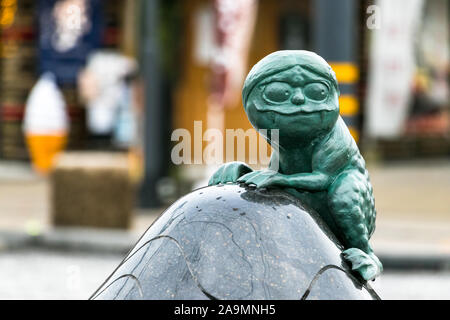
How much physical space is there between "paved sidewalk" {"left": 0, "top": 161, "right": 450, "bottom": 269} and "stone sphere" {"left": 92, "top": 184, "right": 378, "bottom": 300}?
5.76 metres

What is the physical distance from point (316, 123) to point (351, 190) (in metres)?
0.25

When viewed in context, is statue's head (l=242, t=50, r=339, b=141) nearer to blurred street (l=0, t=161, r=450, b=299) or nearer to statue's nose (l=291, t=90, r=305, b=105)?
statue's nose (l=291, t=90, r=305, b=105)

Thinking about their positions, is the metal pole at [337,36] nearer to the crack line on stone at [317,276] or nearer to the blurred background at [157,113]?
the blurred background at [157,113]

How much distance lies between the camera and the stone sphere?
226 cm

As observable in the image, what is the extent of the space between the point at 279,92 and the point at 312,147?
0.24m

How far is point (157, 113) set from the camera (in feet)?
37.1

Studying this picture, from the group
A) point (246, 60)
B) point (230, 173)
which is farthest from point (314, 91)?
point (246, 60)

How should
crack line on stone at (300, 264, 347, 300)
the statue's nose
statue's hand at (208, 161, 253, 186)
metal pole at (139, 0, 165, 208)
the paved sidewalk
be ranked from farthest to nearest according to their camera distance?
1. metal pole at (139, 0, 165, 208)
2. the paved sidewalk
3. statue's hand at (208, 161, 253, 186)
4. the statue's nose
5. crack line on stone at (300, 264, 347, 300)

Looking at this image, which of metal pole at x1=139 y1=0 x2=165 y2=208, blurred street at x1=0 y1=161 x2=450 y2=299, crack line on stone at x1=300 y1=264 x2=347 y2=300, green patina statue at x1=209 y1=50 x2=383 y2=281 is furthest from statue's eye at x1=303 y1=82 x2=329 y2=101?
metal pole at x1=139 y1=0 x2=165 y2=208

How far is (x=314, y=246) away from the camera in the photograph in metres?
2.38

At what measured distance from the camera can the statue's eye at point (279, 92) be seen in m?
2.53

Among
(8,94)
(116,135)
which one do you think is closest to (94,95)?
(116,135)

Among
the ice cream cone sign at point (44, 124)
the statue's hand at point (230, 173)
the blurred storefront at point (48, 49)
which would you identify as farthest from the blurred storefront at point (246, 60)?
the statue's hand at point (230, 173)
